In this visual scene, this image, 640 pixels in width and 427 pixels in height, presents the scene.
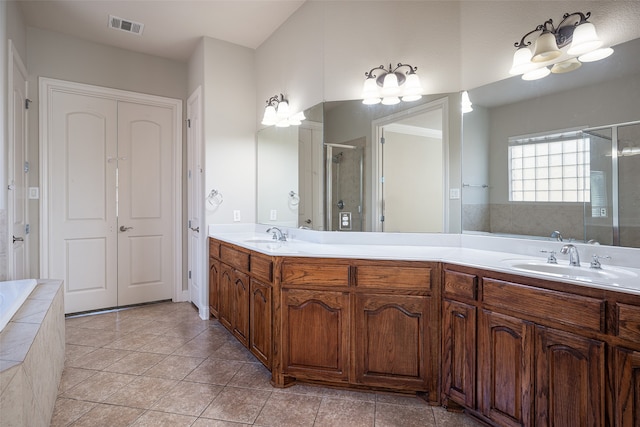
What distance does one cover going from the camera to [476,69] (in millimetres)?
2219

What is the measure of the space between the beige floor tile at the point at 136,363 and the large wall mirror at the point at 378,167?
1507mm

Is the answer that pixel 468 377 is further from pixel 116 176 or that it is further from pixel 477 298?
pixel 116 176

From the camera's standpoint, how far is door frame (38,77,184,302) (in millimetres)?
3148

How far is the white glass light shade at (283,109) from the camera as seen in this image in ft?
9.90

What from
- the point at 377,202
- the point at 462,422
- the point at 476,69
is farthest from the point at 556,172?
the point at 462,422

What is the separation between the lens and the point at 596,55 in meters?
1.68

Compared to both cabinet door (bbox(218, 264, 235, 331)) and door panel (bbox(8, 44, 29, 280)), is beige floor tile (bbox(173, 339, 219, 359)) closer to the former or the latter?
cabinet door (bbox(218, 264, 235, 331))

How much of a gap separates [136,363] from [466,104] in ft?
9.72

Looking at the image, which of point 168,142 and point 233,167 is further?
point 168,142

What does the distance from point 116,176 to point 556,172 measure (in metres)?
3.91

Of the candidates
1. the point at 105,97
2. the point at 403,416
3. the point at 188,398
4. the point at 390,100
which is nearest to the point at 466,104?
the point at 390,100

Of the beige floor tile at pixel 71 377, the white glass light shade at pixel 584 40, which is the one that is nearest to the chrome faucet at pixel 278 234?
the beige floor tile at pixel 71 377

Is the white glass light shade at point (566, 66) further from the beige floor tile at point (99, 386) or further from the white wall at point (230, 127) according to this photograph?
the beige floor tile at point (99, 386)

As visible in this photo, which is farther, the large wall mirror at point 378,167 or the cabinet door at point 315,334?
the large wall mirror at point 378,167
